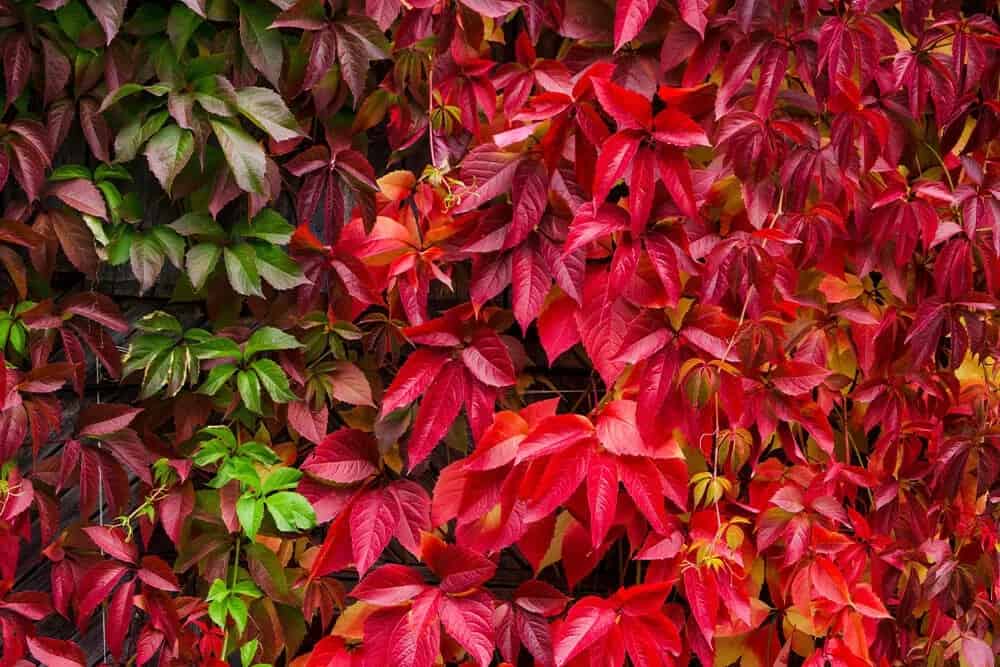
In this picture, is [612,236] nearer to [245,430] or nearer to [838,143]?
[838,143]

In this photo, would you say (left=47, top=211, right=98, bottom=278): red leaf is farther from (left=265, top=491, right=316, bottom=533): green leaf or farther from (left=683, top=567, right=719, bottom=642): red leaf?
(left=683, top=567, right=719, bottom=642): red leaf

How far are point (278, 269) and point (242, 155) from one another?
18 centimetres

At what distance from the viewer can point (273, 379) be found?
1.49m

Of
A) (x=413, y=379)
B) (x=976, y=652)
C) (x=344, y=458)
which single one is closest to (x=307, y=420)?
(x=344, y=458)

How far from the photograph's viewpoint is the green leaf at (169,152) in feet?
4.60

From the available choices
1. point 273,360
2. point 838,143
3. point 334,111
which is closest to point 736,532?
point 838,143

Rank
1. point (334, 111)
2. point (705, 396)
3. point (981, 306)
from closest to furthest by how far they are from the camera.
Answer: point (705, 396), point (334, 111), point (981, 306)

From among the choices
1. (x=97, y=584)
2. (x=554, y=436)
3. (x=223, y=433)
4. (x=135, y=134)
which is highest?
(x=135, y=134)

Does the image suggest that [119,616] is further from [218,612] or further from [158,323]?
[158,323]

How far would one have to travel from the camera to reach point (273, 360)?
153 cm

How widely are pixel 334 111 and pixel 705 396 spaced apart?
72 cm

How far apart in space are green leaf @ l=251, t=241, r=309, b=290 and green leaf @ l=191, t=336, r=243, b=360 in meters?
0.11

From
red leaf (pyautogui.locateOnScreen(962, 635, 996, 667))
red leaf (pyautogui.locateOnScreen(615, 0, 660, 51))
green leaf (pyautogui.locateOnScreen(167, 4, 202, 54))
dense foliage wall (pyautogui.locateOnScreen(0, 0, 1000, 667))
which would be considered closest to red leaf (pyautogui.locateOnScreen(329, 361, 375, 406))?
dense foliage wall (pyautogui.locateOnScreen(0, 0, 1000, 667))

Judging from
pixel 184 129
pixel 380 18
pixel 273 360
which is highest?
pixel 380 18
